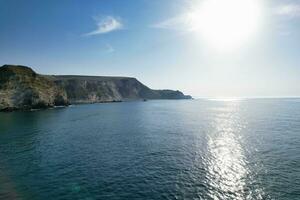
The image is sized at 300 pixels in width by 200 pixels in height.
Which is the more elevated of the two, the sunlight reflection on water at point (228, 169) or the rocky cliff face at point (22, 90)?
the rocky cliff face at point (22, 90)

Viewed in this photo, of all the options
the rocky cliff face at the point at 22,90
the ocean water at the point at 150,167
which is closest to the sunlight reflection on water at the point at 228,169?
the ocean water at the point at 150,167

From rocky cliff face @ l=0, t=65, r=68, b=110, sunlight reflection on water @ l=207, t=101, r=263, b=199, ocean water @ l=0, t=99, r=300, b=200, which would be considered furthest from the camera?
rocky cliff face @ l=0, t=65, r=68, b=110

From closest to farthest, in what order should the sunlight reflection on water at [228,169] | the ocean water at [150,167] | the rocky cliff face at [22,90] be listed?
1. the sunlight reflection on water at [228,169]
2. the ocean water at [150,167]
3. the rocky cliff face at [22,90]

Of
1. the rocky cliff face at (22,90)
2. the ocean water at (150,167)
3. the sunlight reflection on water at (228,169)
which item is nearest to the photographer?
the sunlight reflection on water at (228,169)

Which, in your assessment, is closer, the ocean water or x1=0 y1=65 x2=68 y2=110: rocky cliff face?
the ocean water

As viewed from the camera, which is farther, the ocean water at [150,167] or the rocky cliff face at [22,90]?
the rocky cliff face at [22,90]

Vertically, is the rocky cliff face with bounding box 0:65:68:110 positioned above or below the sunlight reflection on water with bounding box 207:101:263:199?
above

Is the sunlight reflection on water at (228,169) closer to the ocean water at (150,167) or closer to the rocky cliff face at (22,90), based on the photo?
the ocean water at (150,167)

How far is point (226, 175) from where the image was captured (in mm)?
37344

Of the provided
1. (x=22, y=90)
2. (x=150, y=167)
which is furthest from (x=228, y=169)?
(x=22, y=90)

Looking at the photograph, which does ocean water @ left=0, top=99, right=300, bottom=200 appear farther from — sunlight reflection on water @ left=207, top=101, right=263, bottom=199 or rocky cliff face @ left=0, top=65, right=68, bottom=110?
rocky cliff face @ left=0, top=65, right=68, bottom=110

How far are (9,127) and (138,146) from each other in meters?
52.0

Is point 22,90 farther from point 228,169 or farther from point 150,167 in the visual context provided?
point 228,169

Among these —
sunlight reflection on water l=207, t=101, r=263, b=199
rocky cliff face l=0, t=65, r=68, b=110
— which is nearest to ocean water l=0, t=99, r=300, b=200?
sunlight reflection on water l=207, t=101, r=263, b=199
